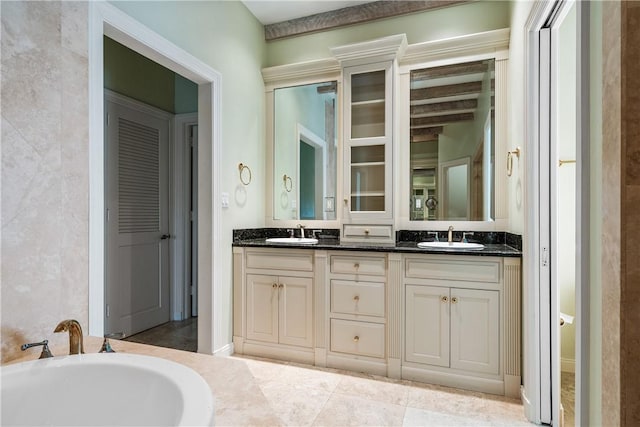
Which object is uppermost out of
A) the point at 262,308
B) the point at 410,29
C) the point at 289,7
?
the point at 289,7

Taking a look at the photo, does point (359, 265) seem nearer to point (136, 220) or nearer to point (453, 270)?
point (453, 270)

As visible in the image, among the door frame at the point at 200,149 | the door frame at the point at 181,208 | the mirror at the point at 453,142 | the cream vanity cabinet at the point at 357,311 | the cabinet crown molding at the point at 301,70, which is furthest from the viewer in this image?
the door frame at the point at 181,208

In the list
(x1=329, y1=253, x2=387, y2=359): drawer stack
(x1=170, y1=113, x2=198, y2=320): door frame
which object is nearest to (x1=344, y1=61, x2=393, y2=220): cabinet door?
(x1=329, y1=253, x2=387, y2=359): drawer stack

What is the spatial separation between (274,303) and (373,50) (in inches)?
81.6

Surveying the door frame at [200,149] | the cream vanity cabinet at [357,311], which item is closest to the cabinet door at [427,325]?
the cream vanity cabinet at [357,311]

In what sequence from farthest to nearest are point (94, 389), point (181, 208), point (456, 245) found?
point (181, 208) → point (456, 245) → point (94, 389)

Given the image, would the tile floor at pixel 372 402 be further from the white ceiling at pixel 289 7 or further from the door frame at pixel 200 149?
the white ceiling at pixel 289 7

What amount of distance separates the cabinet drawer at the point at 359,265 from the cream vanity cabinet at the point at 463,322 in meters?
0.17

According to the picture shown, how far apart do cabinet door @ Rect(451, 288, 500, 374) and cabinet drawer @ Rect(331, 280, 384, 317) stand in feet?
1.56

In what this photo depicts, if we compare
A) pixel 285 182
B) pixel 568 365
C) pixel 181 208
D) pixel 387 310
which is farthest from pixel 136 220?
pixel 568 365

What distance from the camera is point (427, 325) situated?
223 centimetres

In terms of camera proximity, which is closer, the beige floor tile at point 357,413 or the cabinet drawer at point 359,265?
the beige floor tile at point 357,413

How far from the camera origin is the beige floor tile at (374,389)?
205 centimetres

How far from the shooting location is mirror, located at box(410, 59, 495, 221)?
2.64 meters
